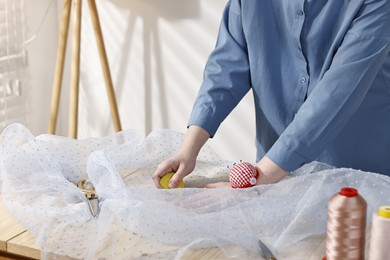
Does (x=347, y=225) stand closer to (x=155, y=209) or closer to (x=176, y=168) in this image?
(x=155, y=209)

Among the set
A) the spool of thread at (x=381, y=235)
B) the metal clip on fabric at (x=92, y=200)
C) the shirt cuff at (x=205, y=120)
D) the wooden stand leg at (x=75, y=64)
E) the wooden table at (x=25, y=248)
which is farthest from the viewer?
the wooden stand leg at (x=75, y=64)

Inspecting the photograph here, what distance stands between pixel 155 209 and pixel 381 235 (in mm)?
535

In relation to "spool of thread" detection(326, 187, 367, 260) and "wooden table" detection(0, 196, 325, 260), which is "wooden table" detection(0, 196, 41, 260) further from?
"spool of thread" detection(326, 187, 367, 260)

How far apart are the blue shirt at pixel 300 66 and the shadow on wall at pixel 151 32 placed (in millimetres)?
1534

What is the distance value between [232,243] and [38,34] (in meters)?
2.84

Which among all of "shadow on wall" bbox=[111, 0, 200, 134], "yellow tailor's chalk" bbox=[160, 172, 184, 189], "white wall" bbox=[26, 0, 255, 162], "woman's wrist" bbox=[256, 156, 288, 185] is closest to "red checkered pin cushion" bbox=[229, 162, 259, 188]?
"woman's wrist" bbox=[256, 156, 288, 185]

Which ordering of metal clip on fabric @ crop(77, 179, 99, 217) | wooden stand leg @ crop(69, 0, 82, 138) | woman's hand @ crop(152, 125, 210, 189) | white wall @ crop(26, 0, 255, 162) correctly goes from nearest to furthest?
metal clip on fabric @ crop(77, 179, 99, 217) → woman's hand @ crop(152, 125, 210, 189) → wooden stand leg @ crop(69, 0, 82, 138) → white wall @ crop(26, 0, 255, 162)

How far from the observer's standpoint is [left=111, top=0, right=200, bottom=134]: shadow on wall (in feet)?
12.6

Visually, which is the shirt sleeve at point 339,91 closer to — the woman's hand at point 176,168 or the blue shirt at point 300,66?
the blue shirt at point 300,66

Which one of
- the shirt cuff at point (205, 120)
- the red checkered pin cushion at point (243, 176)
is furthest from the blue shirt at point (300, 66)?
the red checkered pin cushion at point (243, 176)

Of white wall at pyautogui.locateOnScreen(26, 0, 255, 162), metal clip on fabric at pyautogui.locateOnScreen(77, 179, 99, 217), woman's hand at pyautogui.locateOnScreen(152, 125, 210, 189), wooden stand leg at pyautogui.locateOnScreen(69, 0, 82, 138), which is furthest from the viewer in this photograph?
white wall at pyautogui.locateOnScreen(26, 0, 255, 162)

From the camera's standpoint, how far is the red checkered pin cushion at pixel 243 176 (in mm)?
1839

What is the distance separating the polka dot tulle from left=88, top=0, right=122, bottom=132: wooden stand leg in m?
1.79

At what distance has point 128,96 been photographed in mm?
4125
